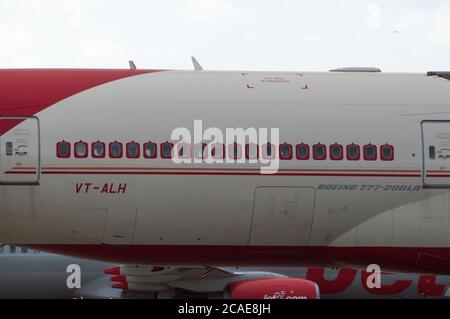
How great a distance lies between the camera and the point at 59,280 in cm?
2884

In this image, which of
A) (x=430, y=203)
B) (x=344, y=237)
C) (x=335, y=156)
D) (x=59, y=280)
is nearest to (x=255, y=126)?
(x=335, y=156)

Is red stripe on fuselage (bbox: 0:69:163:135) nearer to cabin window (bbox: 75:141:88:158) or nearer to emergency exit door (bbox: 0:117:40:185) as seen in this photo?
emergency exit door (bbox: 0:117:40:185)

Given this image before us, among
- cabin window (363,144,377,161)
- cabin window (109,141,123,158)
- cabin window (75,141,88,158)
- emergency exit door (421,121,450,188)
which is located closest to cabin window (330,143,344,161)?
cabin window (363,144,377,161)

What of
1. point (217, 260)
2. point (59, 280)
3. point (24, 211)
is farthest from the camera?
point (59, 280)

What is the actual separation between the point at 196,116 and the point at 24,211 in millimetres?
3821

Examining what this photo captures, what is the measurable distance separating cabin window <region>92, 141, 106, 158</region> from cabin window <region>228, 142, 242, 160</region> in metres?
2.45

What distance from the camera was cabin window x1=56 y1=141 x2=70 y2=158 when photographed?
15297 millimetres

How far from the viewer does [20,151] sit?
15297 millimetres

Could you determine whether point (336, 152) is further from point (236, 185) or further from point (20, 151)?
point (20, 151)

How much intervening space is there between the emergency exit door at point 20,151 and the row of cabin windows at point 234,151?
20.1 inches

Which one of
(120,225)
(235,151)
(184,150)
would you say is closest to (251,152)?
(235,151)

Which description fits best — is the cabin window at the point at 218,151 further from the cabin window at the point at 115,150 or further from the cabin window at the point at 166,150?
the cabin window at the point at 115,150

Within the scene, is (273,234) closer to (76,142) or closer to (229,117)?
(229,117)

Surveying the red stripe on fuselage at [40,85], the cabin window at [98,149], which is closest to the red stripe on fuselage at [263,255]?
the cabin window at [98,149]
